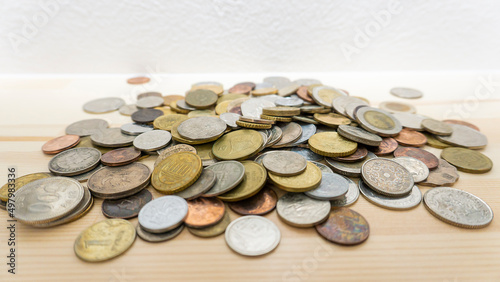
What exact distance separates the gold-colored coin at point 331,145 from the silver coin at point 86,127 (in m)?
1.30

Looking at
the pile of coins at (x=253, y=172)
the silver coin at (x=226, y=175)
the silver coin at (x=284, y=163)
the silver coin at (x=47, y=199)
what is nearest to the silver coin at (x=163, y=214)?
the pile of coins at (x=253, y=172)

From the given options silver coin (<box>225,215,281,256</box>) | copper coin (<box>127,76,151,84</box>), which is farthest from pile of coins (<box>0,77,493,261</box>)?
copper coin (<box>127,76,151,84</box>)

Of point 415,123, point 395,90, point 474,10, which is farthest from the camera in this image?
point 474,10

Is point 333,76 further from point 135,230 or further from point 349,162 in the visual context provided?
point 135,230

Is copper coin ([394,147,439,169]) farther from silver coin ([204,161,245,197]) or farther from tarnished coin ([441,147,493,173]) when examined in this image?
silver coin ([204,161,245,197])

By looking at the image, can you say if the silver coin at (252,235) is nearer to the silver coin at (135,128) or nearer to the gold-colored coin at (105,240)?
the gold-colored coin at (105,240)

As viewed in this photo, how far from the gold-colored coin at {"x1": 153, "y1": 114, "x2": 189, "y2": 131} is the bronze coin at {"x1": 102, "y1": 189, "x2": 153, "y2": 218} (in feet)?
1.86

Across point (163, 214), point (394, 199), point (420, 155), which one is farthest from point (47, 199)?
point (420, 155)

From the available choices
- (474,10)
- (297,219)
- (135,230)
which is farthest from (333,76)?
(135,230)

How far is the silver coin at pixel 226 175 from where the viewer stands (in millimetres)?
1243

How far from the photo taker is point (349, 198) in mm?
1309

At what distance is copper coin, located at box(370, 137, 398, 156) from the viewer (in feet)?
5.27

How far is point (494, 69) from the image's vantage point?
10.0 feet

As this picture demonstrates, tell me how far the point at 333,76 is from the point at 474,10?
1.40 m
